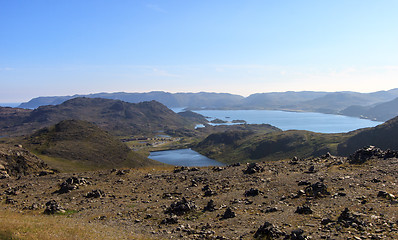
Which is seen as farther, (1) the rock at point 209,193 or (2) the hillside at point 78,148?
(2) the hillside at point 78,148

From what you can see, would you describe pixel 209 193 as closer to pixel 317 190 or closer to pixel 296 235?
pixel 317 190

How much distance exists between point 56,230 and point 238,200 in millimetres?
17170

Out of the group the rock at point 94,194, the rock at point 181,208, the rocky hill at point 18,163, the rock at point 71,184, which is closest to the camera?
the rock at point 181,208

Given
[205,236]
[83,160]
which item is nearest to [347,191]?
[205,236]

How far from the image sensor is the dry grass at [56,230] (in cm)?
1833

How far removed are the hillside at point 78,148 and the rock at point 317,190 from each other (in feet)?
382

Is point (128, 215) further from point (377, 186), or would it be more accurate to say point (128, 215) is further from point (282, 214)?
point (377, 186)

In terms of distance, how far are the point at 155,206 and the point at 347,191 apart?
20.3 meters

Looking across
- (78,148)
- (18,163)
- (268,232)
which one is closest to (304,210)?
(268,232)

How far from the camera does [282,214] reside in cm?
2117

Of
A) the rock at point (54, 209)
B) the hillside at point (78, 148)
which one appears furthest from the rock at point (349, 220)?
the hillside at point (78, 148)

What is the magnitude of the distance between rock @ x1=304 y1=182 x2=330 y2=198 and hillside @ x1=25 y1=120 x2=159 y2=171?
117 meters

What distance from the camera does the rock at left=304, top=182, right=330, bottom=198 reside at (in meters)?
24.6

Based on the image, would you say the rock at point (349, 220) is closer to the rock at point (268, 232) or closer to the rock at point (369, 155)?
the rock at point (268, 232)
